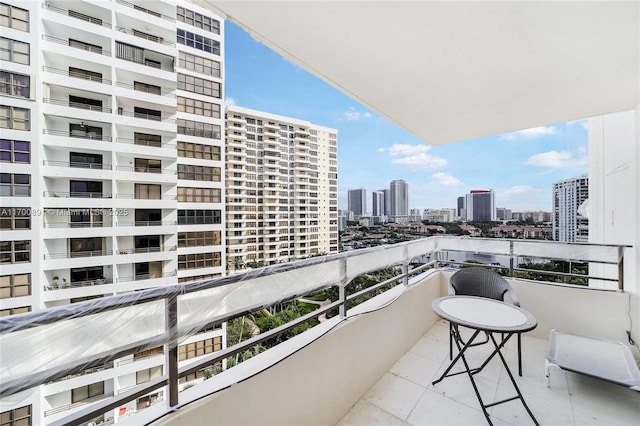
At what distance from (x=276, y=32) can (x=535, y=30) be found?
4.54ft

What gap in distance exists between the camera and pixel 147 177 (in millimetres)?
11539

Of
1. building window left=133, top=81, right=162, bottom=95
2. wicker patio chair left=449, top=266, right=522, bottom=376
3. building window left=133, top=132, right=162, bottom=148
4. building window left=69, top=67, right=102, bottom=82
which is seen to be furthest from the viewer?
building window left=133, top=132, right=162, bottom=148

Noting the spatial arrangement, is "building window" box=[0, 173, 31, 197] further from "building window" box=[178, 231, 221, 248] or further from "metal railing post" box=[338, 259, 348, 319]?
"metal railing post" box=[338, 259, 348, 319]

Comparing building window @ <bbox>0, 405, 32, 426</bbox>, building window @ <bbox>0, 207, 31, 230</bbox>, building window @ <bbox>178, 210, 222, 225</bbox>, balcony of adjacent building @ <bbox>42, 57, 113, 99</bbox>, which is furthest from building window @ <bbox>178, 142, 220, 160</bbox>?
building window @ <bbox>0, 405, 32, 426</bbox>

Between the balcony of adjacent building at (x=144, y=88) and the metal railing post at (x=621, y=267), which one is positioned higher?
the balcony of adjacent building at (x=144, y=88)

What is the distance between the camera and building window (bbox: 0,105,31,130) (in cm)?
646

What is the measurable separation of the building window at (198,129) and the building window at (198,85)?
6.27 ft

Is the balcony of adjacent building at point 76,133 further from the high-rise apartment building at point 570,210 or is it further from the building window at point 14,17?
the high-rise apartment building at point 570,210

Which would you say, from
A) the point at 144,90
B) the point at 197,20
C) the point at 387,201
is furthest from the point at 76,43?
the point at 387,201

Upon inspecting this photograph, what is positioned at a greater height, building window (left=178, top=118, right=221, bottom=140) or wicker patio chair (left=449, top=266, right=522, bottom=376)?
building window (left=178, top=118, right=221, bottom=140)

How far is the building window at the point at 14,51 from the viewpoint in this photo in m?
6.34

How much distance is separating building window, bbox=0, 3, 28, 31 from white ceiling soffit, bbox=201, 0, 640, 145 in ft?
33.5

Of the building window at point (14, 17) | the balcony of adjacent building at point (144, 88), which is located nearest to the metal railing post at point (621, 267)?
the building window at point (14, 17)

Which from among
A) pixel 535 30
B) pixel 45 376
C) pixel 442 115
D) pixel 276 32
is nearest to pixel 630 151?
pixel 442 115
